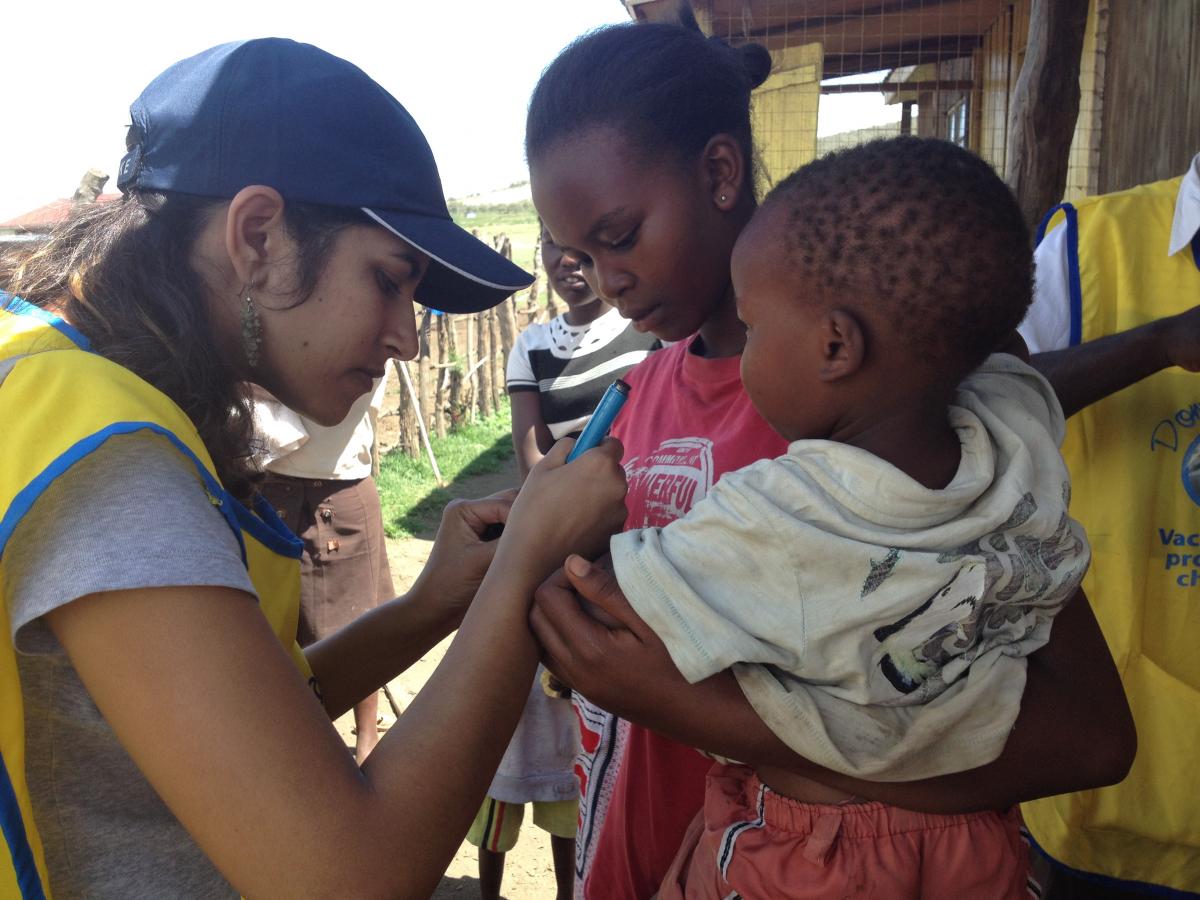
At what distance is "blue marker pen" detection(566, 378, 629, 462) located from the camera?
1.47 meters

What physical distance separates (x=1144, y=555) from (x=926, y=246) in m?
0.98

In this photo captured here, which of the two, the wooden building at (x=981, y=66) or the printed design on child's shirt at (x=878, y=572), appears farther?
the wooden building at (x=981, y=66)

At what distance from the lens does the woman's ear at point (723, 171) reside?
1.71 m

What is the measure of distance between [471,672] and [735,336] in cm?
79

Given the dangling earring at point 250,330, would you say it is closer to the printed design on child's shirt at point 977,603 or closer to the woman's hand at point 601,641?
the woman's hand at point 601,641

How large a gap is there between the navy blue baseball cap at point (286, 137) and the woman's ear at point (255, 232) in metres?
0.03

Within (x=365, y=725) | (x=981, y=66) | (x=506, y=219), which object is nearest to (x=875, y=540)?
(x=365, y=725)

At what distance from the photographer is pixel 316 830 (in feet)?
3.51

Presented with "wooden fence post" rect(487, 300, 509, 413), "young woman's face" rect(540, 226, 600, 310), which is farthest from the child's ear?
"wooden fence post" rect(487, 300, 509, 413)

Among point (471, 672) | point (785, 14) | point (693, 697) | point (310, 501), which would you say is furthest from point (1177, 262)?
point (785, 14)

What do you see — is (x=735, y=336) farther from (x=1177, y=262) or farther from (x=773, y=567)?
(x=1177, y=262)

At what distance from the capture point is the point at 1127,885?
6.23ft

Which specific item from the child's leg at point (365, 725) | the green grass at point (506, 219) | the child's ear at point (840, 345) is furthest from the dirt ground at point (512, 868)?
the green grass at point (506, 219)

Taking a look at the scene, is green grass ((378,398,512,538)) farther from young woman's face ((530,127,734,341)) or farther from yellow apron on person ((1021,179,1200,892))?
yellow apron on person ((1021,179,1200,892))
